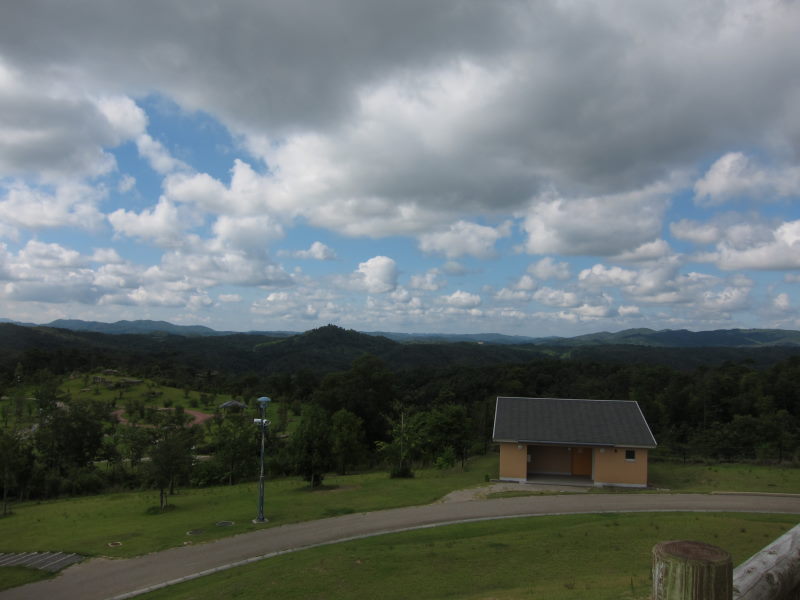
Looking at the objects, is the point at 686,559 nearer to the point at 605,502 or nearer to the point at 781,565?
the point at 781,565

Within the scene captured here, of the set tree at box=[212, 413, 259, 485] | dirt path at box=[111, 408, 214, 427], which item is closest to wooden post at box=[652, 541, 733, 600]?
tree at box=[212, 413, 259, 485]

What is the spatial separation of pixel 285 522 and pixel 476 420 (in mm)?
24786

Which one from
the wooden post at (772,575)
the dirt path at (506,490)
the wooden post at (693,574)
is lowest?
the dirt path at (506,490)

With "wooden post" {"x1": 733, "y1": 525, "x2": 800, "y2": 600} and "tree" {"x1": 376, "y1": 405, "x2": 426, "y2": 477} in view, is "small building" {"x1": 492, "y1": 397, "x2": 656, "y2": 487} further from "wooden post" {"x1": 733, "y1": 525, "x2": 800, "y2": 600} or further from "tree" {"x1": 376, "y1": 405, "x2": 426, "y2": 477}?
"wooden post" {"x1": 733, "y1": 525, "x2": 800, "y2": 600}

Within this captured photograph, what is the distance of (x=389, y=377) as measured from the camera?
5219cm

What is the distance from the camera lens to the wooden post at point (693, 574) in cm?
162

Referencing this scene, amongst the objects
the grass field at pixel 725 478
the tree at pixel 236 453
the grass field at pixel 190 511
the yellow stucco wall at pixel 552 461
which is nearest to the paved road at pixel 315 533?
the grass field at pixel 190 511

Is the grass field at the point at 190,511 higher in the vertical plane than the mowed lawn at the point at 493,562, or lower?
lower

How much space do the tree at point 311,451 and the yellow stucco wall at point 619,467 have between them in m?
13.8

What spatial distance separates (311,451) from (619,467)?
50.5ft

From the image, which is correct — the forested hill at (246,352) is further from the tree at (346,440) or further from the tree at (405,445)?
the tree at (405,445)

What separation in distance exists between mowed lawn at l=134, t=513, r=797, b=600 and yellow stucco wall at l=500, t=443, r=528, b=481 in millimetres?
8634

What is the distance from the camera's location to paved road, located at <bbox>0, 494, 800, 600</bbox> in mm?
13227

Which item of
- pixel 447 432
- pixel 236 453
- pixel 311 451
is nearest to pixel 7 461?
pixel 236 453
